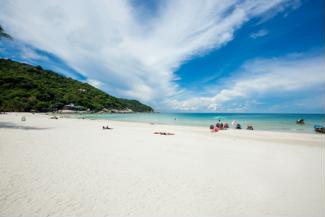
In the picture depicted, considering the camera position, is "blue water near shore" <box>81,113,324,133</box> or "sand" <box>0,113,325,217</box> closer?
"sand" <box>0,113,325,217</box>

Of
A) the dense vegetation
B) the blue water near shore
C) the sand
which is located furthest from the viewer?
the dense vegetation

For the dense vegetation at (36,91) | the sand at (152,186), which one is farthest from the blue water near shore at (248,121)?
the sand at (152,186)

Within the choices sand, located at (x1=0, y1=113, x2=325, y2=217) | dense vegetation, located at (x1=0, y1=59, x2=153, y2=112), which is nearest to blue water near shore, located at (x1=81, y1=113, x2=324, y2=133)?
dense vegetation, located at (x1=0, y1=59, x2=153, y2=112)

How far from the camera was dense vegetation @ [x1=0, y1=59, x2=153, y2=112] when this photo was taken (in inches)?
2632

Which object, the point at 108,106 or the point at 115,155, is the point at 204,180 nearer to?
the point at 115,155

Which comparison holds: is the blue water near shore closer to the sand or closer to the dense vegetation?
the dense vegetation

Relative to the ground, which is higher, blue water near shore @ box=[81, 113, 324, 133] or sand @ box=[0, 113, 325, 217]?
blue water near shore @ box=[81, 113, 324, 133]

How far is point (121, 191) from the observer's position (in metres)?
4.77

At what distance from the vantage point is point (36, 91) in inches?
2982

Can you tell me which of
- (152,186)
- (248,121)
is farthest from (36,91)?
(152,186)

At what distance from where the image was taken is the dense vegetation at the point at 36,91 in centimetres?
6684

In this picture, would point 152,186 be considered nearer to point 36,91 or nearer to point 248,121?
point 248,121

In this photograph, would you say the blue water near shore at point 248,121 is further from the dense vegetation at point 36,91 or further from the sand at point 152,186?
the sand at point 152,186

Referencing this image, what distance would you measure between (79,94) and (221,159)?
107m
